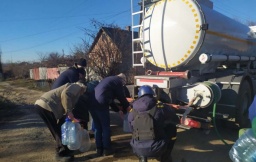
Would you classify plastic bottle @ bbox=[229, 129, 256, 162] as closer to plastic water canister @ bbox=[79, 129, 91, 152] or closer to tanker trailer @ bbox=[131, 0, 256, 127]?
tanker trailer @ bbox=[131, 0, 256, 127]

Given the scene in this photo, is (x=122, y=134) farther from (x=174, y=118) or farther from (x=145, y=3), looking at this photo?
(x=145, y=3)

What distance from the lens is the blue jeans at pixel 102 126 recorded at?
5.16 m

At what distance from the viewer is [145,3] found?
645cm

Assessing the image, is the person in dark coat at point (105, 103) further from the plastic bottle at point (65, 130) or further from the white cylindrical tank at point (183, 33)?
the white cylindrical tank at point (183, 33)

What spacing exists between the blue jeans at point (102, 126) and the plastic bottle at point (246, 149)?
260cm

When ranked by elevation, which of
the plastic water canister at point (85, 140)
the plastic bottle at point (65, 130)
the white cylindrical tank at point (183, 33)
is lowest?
the plastic water canister at point (85, 140)

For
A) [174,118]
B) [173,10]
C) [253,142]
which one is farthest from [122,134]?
[253,142]

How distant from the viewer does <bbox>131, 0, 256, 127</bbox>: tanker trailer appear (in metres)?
5.41

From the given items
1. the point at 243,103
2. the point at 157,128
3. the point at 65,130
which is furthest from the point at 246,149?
the point at 243,103

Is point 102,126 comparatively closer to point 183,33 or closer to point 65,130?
point 65,130

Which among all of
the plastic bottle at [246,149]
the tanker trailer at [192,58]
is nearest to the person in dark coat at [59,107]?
the tanker trailer at [192,58]

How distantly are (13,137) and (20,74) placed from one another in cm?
3988

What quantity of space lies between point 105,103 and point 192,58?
2056 mm

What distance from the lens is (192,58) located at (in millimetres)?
5637
